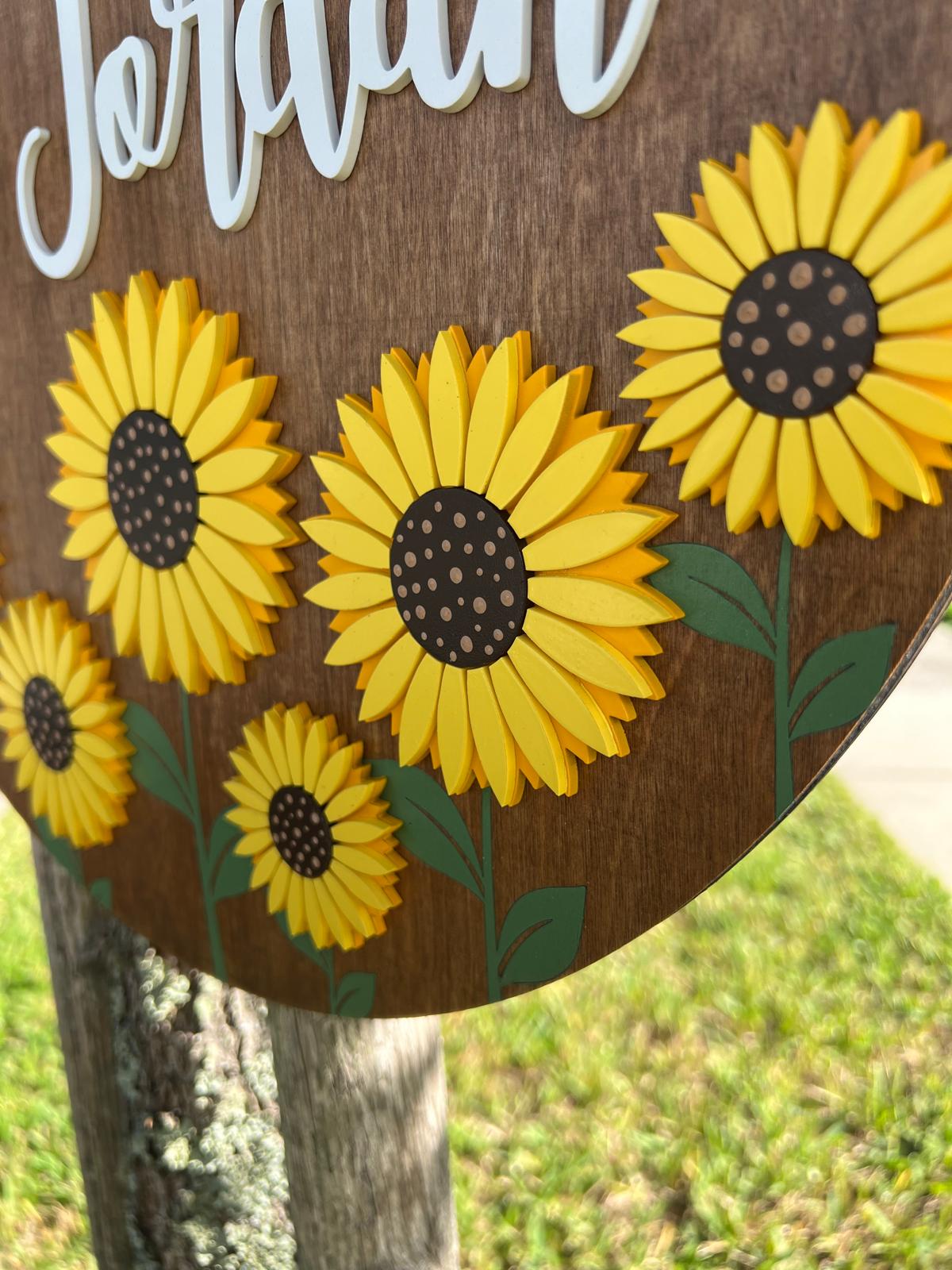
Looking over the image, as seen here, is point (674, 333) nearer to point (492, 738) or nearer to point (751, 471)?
point (751, 471)

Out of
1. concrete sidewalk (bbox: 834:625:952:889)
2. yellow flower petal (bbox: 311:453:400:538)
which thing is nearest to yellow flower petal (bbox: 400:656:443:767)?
yellow flower petal (bbox: 311:453:400:538)

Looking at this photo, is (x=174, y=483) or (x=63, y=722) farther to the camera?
(x=63, y=722)

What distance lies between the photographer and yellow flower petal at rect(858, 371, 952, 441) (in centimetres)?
54

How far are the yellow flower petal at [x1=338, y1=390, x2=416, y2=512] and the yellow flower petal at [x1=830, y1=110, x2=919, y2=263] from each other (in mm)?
323

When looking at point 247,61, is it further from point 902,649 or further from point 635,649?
point 902,649

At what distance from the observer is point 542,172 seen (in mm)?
663

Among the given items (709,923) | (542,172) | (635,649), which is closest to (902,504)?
(635,649)

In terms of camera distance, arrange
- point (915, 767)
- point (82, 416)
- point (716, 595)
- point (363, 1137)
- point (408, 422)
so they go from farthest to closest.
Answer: point (915, 767)
point (363, 1137)
point (82, 416)
point (408, 422)
point (716, 595)

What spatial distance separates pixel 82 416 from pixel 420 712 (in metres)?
0.44

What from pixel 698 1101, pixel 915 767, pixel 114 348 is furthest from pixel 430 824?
pixel 915 767

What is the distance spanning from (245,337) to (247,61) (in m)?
0.19

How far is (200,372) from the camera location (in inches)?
33.6

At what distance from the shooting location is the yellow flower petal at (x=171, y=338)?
2.82 ft

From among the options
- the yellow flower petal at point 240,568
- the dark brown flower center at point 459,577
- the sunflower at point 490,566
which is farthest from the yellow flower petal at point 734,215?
the yellow flower petal at point 240,568
